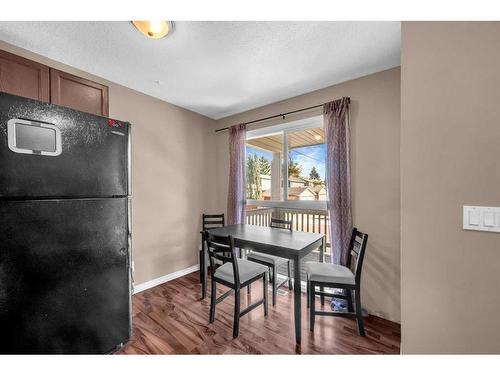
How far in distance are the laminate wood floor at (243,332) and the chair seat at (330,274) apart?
18.9 inches

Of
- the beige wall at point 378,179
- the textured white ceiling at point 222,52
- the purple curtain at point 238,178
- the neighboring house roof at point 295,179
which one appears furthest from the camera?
the purple curtain at point 238,178

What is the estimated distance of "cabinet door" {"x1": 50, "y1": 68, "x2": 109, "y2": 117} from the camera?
1803 mm

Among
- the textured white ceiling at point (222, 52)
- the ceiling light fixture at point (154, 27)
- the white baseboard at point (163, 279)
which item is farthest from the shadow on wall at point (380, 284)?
the ceiling light fixture at point (154, 27)

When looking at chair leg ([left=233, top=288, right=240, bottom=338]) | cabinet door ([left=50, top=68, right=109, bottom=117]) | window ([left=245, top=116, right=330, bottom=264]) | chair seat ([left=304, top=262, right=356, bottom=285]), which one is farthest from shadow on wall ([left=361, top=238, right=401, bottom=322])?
cabinet door ([left=50, top=68, right=109, bottom=117])

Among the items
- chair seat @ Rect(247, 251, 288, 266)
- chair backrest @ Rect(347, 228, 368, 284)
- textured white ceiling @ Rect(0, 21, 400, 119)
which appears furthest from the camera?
chair seat @ Rect(247, 251, 288, 266)

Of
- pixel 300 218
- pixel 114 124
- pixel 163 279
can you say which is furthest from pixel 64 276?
pixel 300 218

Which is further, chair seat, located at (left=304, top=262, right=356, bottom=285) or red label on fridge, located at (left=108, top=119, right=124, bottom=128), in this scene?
chair seat, located at (left=304, top=262, right=356, bottom=285)

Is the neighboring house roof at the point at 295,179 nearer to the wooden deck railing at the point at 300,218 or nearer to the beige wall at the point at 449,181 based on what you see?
the wooden deck railing at the point at 300,218

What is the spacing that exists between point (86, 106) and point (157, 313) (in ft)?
7.45

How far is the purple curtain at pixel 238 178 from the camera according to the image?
3186mm

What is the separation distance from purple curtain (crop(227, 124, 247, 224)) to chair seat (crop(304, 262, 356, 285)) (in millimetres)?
1458

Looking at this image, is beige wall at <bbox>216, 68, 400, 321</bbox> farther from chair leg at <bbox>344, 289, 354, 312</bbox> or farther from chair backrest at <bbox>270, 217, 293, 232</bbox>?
chair backrest at <bbox>270, 217, 293, 232</bbox>
